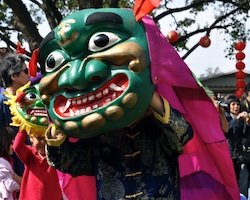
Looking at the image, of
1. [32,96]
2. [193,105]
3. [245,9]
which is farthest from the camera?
[245,9]

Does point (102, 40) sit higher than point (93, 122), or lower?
higher

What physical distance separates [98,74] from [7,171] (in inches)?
74.8

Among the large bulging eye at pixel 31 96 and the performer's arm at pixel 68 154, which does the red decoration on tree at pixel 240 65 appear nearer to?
the large bulging eye at pixel 31 96

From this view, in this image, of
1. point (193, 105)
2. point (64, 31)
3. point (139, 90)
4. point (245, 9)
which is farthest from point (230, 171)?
point (245, 9)

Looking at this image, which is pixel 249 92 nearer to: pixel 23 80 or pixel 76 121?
pixel 23 80

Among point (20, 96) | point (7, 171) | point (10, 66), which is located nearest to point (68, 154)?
point (20, 96)

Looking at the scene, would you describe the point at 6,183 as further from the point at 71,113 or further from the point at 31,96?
the point at 71,113

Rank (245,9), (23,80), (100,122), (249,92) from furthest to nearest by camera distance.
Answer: (245,9), (249,92), (23,80), (100,122)

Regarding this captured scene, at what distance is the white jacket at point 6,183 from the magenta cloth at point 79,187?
0.95 metres

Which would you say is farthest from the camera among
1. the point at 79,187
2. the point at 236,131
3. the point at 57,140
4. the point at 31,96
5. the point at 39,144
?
the point at 236,131

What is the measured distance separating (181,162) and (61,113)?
67 cm

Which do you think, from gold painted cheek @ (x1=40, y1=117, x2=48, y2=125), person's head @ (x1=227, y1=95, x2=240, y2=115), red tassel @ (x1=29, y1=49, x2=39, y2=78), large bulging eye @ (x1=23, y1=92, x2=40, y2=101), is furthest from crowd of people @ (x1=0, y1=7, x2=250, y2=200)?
person's head @ (x1=227, y1=95, x2=240, y2=115)

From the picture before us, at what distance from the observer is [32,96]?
300cm

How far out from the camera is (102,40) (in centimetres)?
212
